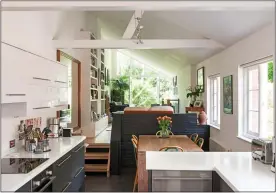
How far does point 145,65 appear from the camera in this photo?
15.3 metres

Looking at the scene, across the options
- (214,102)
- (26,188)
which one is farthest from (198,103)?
(26,188)

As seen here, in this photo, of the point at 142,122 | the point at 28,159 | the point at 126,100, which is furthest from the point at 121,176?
the point at 126,100

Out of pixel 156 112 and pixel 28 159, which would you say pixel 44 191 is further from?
pixel 156 112

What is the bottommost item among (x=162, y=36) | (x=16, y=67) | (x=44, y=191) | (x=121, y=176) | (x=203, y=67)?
(x=121, y=176)

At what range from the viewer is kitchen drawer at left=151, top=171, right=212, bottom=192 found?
2.50 metres

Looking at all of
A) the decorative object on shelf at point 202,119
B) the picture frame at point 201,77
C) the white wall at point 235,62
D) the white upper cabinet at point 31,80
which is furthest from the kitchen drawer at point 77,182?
the picture frame at point 201,77

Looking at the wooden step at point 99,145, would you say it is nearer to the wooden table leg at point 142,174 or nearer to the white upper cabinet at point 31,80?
the white upper cabinet at point 31,80

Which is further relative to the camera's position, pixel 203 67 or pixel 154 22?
pixel 203 67

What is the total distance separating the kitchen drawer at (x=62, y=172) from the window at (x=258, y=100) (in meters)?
2.67

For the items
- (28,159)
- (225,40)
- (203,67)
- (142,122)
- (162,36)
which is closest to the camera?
(28,159)

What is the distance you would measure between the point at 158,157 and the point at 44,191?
3.53ft

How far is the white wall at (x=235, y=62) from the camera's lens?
3801 mm

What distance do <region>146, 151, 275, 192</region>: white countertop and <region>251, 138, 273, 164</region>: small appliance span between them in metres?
0.05

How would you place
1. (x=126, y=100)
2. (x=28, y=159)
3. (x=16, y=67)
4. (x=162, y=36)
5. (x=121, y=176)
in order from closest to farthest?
(x=16, y=67) < (x=28, y=159) < (x=121, y=176) < (x=162, y=36) < (x=126, y=100)
